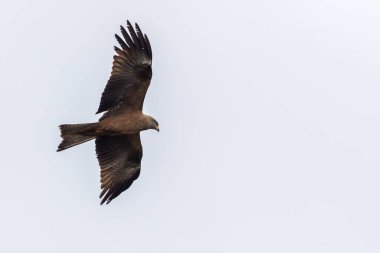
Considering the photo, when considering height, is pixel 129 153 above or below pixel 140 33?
below

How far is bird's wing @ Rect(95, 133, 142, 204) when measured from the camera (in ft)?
84.9

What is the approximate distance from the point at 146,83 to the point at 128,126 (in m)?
0.98

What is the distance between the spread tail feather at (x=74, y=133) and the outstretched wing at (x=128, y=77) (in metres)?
0.51

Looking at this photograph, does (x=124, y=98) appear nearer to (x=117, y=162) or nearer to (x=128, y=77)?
Answer: (x=128, y=77)

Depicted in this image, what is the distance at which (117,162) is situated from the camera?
1025 inches

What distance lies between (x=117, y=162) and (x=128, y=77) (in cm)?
219

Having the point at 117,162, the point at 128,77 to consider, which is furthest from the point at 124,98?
the point at 117,162

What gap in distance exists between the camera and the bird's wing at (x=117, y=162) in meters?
25.9

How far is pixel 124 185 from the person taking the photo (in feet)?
85.1

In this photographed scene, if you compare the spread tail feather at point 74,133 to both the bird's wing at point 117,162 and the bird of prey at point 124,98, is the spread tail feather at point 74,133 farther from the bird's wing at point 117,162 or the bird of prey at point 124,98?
the bird's wing at point 117,162

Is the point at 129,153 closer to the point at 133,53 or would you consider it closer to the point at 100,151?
the point at 100,151

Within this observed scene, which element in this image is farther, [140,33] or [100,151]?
[100,151]

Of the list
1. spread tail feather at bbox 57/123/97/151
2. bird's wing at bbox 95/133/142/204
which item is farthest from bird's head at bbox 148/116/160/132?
spread tail feather at bbox 57/123/97/151

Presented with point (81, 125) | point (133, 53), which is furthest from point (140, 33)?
point (81, 125)
